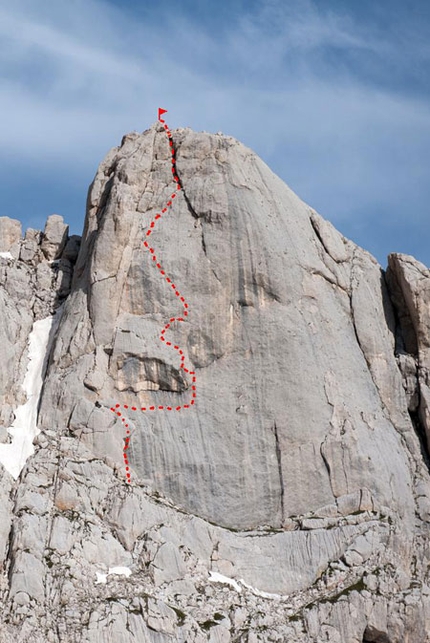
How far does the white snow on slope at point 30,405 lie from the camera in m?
65.1

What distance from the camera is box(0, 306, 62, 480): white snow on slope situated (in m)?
65.1

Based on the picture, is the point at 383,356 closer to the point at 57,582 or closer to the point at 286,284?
the point at 286,284

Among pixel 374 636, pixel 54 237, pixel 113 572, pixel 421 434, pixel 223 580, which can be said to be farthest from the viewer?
pixel 54 237

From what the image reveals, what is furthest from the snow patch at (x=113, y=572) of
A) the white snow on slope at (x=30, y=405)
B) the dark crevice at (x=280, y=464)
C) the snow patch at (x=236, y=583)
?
the dark crevice at (x=280, y=464)

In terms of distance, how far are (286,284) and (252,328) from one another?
321cm

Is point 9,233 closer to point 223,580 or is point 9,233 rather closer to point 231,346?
point 231,346

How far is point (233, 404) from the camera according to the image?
2667 inches

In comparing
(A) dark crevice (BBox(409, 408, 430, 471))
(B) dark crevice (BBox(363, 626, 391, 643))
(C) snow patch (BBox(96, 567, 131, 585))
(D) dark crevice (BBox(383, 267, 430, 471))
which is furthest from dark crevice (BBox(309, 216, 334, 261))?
(C) snow patch (BBox(96, 567, 131, 585))

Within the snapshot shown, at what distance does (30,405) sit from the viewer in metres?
68.9

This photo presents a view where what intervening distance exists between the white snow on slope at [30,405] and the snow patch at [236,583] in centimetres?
1046

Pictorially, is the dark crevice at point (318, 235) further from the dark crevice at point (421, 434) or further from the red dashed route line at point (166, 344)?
the dark crevice at point (421, 434)

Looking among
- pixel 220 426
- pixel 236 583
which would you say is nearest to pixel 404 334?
pixel 220 426

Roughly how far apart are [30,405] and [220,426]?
9.83m

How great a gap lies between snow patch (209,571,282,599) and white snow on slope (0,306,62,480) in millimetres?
10459
